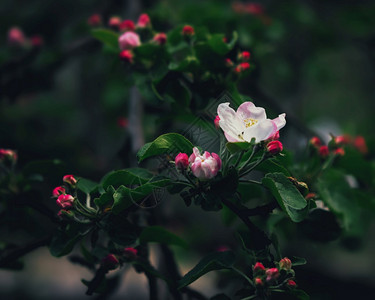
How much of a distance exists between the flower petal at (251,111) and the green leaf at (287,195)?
0.39 ft

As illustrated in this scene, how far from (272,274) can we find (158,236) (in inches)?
11.2

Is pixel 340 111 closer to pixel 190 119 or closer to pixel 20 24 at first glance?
pixel 20 24

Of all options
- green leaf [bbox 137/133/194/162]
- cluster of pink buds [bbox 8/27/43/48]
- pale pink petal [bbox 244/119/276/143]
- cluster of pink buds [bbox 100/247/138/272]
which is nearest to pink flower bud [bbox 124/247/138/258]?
cluster of pink buds [bbox 100/247/138/272]

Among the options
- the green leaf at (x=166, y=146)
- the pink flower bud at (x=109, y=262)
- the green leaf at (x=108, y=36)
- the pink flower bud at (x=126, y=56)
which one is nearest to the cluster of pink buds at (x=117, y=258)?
the pink flower bud at (x=109, y=262)

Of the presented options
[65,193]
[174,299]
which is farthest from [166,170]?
[174,299]

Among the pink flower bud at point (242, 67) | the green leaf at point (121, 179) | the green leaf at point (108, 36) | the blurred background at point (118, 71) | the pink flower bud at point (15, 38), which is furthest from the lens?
the pink flower bud at point (15, 38)

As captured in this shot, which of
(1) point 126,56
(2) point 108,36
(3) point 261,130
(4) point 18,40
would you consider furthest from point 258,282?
(4) point 18,40

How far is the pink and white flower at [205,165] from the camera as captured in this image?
2.46ft

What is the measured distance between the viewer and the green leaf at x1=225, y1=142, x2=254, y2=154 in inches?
29.5

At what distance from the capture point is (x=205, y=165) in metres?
0.75

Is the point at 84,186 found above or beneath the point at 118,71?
above

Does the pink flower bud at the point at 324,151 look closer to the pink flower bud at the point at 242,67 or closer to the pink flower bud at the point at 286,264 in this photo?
the pink flower bud at the point at 242,67

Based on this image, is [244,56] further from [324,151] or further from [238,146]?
[238,146]

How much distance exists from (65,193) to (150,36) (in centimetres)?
63
